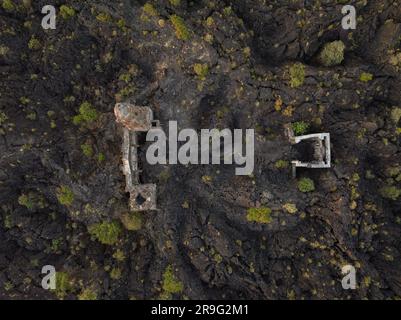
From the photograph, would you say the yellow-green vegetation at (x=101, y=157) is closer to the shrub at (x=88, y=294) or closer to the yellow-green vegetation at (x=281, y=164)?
the shrub at (x=88, y=294)

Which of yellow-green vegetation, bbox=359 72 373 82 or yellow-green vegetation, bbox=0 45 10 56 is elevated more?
yellow-green vegetation, bbox=0 45 10 56

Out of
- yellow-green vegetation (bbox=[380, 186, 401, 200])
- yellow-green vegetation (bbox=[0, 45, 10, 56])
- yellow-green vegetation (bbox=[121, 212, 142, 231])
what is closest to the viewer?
yellow-green vegetation (bbox=[0, 45, 10, 56])

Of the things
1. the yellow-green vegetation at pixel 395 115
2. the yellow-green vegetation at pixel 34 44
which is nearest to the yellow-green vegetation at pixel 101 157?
the yellow-green vegetation at pixel 34 44

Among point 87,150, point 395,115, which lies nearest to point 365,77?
point 395,115

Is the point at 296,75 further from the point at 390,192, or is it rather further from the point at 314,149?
the point at 390,192

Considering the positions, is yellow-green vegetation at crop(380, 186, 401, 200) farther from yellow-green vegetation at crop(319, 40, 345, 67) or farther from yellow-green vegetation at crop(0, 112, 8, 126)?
yellow-green vegetation at crop(0, 112, 8, 126)

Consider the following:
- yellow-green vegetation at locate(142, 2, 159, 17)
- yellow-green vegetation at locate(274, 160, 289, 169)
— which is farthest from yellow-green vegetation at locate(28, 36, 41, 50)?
yellow-green vegetation at locate(274, 160, 289, 169)
